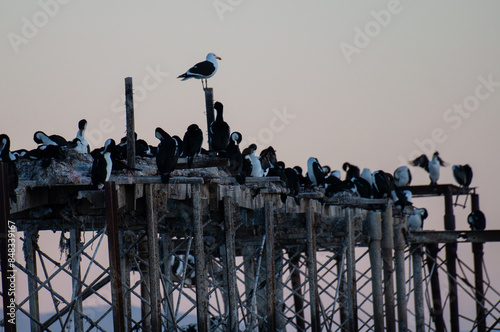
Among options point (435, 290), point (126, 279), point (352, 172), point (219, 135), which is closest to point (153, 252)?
point (219, 135)

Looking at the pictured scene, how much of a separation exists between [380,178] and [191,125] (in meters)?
12.4

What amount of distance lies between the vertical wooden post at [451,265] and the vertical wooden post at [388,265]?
13.1ft

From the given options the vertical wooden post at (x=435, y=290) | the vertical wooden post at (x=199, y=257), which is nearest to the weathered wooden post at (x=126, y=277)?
the vertical wooden post at (x=199, y=257)

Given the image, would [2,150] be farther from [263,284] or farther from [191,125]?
[263,284]

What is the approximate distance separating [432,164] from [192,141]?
73.4 feet

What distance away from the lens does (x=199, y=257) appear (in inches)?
782

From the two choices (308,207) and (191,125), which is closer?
(191,125)

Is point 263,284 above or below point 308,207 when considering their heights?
below

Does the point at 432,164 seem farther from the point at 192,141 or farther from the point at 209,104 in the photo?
the point at 192,141

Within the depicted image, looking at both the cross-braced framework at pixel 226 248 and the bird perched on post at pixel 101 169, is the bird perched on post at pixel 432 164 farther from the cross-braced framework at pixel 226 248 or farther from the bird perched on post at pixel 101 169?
the bird perched on post at pixel 101 169

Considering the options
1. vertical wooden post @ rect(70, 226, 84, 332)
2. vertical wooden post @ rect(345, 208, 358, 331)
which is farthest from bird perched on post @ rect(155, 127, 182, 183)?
vertical wooden post @ rect(345, 208, 358, 331)

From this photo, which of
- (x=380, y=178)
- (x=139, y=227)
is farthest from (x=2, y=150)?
(x=380, y=178)

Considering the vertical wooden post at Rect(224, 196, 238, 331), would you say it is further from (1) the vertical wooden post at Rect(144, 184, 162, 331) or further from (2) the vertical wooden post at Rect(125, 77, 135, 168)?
(2) the vertical wooden post at Rect(125, 77, 135, 168)

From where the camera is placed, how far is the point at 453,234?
30547 millimetres
